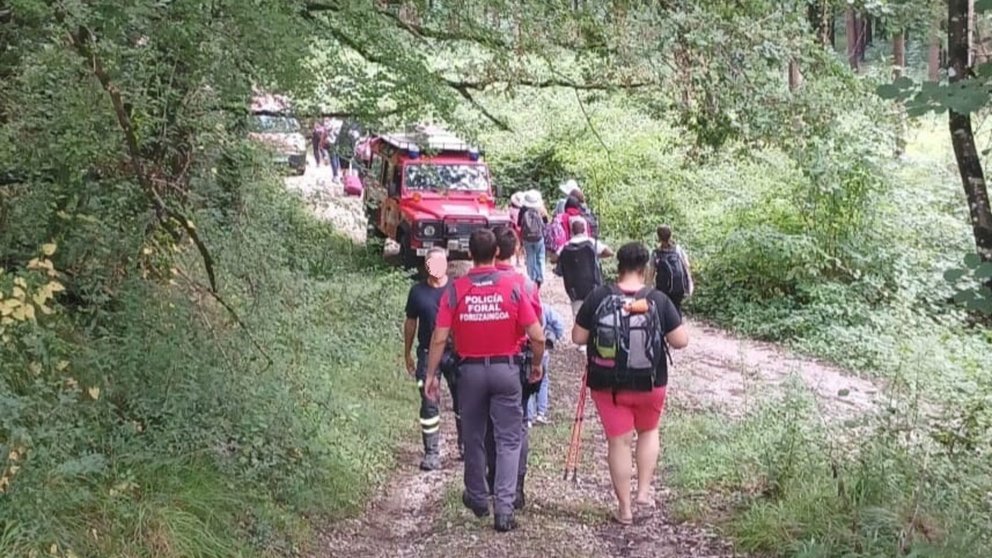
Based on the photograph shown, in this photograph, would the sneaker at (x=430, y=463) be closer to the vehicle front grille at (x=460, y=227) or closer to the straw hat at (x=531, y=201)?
the straw hat at (x=531, y=201)

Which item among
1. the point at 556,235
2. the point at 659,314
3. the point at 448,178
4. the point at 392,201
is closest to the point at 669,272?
the point at 556,235

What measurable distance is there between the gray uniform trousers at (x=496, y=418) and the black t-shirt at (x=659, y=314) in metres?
0.47

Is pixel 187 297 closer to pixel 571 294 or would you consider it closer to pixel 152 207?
pixel 152 207

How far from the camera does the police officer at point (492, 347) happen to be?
17.7 ft

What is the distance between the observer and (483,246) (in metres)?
5.37

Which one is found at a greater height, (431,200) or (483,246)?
(483,246)

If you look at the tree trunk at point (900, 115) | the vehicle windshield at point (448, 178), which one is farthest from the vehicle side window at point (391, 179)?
the tree trunk at point (900, 115)

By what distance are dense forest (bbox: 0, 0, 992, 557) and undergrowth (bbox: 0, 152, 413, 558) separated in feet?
0.06

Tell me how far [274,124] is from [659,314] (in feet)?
12.8

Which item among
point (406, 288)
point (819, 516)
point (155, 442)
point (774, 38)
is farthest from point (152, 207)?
point (406, 288)

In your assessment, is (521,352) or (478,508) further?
(478,508)

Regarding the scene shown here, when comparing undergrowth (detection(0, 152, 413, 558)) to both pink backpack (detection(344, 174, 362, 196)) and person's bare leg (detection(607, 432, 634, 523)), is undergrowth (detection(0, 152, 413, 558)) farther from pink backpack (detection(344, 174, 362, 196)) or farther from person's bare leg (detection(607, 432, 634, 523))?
person's bare leg (detection(607, 432, 634, 523))

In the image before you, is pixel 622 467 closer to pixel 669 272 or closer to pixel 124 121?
pixel 124 121

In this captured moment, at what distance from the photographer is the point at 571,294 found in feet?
34.5
